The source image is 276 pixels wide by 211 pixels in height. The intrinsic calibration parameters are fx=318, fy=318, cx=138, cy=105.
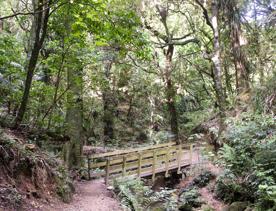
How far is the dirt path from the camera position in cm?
654

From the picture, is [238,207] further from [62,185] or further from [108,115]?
[108,115]

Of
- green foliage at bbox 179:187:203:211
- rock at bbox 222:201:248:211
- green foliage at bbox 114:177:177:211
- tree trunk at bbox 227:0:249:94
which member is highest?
tree trunk at bbox 227:0:249:94

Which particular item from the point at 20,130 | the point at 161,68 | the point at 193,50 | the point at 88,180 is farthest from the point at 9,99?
the point at 193,50

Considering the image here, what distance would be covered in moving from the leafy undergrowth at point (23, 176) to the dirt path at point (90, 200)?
293 mm

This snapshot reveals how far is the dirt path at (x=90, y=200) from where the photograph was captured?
257 inches

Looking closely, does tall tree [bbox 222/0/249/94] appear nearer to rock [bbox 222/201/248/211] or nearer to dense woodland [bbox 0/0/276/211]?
dense woodland [bbox 0/0/276/211]

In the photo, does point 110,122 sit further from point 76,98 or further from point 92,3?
point 92,3

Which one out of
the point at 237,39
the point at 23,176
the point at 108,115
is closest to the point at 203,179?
the point at 237,39

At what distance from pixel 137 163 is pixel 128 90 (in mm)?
7496

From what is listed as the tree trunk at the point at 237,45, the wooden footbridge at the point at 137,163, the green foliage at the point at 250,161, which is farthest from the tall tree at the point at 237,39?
the wooden footbridge at the point at 137,163

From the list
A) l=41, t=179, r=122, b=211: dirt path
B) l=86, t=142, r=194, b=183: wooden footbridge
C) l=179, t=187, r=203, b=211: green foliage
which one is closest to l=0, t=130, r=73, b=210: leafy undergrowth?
l=41, t=179, r=122, b=211: dirt path

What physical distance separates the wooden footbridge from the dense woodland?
31.1 inches

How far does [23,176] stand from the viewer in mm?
6023

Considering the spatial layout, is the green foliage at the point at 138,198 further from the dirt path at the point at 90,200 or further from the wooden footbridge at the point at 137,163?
the wooden footbridge at the point at 137,163
